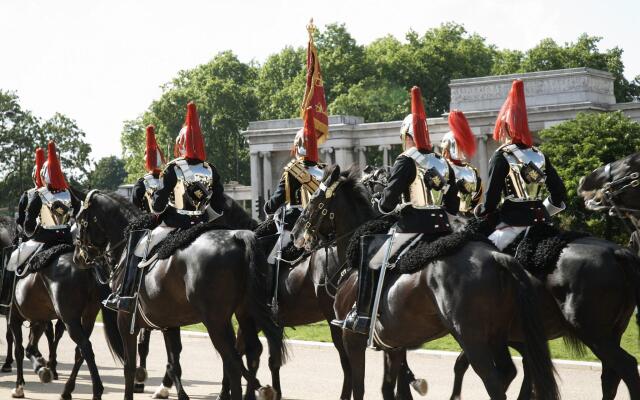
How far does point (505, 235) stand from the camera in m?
10.6

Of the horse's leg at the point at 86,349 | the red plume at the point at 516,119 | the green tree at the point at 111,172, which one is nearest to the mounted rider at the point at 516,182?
the red plume at the point at 516,119

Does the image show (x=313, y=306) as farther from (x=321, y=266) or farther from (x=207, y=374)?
(x=207, y=374)

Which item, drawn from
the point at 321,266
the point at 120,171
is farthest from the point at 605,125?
the point at 120,171

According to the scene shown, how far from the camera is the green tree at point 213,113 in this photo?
89.3 meters

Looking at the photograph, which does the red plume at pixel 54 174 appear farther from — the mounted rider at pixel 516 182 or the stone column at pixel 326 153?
the stone column at pixel 326 153

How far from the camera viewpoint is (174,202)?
1217 centimetres

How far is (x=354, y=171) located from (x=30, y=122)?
61.4m

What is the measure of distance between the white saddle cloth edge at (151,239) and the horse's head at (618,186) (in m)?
4.39

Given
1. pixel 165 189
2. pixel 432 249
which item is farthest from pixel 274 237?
pixel 432 249

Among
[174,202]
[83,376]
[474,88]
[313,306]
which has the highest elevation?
[474,88]

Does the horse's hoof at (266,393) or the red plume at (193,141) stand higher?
the red plume at (193,141)

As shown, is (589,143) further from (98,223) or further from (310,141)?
(98,223)

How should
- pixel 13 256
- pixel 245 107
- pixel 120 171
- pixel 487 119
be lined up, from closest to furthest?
pixel 13 256, pixel 487 119, pixel 245 107, pixel 120 171

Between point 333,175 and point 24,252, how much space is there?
18.7ft
